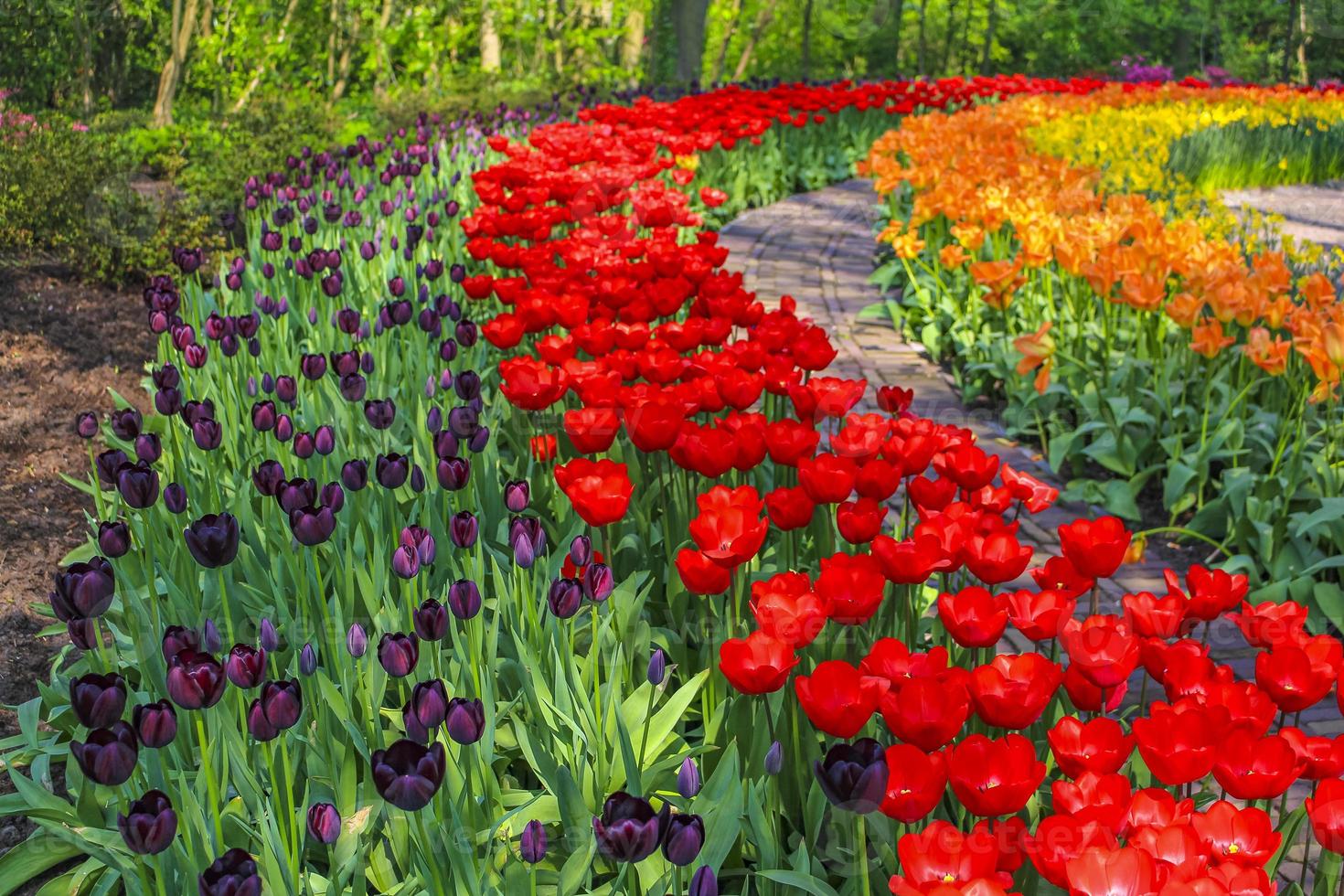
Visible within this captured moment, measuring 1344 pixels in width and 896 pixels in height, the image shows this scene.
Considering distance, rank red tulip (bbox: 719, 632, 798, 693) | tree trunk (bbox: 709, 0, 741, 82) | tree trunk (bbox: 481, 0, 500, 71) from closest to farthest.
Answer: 1. red tulip (bbox: 719, 632, 798, 693)
2. tree trunk (bbox: 481, 0, 500, 71)
3. tree trunk (bbox: 709, 0, 741, 82)

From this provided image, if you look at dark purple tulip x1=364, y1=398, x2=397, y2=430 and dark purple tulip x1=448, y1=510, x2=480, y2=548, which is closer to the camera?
dark purple tulip x1=448, y1=510, x2=480, y2=548

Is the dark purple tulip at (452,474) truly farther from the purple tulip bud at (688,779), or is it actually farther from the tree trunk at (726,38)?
the tree trunk at (726,38)

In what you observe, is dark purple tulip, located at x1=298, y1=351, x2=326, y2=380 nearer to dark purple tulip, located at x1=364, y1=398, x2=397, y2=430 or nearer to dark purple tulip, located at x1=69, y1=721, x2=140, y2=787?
dark purple tulip, located at x1=364, y1=398, x2=397, y2=430

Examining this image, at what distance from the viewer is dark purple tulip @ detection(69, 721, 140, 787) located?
1.52m

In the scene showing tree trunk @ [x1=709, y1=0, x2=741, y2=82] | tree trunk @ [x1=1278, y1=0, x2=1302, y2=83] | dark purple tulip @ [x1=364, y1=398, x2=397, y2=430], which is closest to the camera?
dark purple tulip @ [x1=364, y1=398, x2=397, y2=430]

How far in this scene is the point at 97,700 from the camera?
160cm

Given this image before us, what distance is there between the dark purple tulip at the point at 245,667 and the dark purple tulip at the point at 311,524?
0.37 m

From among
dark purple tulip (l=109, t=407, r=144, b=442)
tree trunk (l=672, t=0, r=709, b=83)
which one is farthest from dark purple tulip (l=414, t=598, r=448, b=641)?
tree trunk (l=672, t=0, r=709, b=83)

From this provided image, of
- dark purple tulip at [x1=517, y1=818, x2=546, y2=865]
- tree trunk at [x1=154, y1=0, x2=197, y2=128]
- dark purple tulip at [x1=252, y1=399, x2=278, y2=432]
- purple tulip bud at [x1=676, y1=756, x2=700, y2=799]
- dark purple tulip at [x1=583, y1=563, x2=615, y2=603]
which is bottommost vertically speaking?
dark purple tulip at [x1=517, y1=818, x2=546, y2=865]

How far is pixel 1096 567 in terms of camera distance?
2.08 m

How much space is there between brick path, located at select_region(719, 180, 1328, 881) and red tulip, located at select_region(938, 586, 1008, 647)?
1.07m

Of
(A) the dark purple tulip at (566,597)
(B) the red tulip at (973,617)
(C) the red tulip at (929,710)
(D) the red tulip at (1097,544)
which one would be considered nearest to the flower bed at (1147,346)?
(D) the red tulip at (1097,544)

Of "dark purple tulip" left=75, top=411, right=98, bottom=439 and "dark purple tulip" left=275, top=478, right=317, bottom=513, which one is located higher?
"dark purple tulip" left=275, top=478, right=317, bottom=513

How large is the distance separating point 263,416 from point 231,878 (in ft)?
5.23
